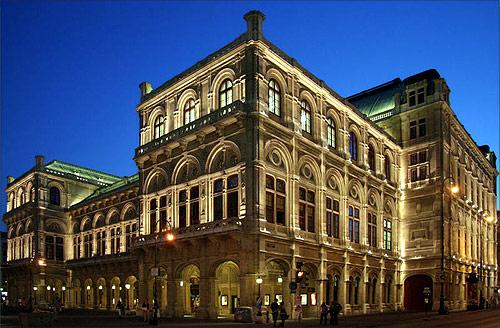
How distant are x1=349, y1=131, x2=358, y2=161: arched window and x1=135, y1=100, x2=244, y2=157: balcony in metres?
17.0

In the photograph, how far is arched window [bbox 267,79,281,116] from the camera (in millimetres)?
38812

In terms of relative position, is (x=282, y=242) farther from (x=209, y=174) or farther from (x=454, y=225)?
(x=454, y=225)

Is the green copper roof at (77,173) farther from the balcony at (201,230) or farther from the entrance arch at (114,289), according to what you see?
the balcony at (201,230)

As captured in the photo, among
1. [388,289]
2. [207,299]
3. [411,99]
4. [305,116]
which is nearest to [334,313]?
[207,299]

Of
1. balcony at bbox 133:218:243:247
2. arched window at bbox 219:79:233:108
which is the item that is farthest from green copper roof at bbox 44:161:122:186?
arched window at bbox 219:79:233:108

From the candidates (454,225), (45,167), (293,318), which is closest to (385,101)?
(454,225)

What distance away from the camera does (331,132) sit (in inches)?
1842

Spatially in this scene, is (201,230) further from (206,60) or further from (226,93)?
(206,60)

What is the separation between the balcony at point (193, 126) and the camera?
36.6 m

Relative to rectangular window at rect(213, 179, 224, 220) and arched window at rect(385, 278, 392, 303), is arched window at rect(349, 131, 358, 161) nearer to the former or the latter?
arched window at rect(385, 278, 392, 303)

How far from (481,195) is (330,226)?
139ft

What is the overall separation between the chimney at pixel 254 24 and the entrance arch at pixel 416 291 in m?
33.4

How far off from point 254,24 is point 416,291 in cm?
3508

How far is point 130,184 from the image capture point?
203 feet
